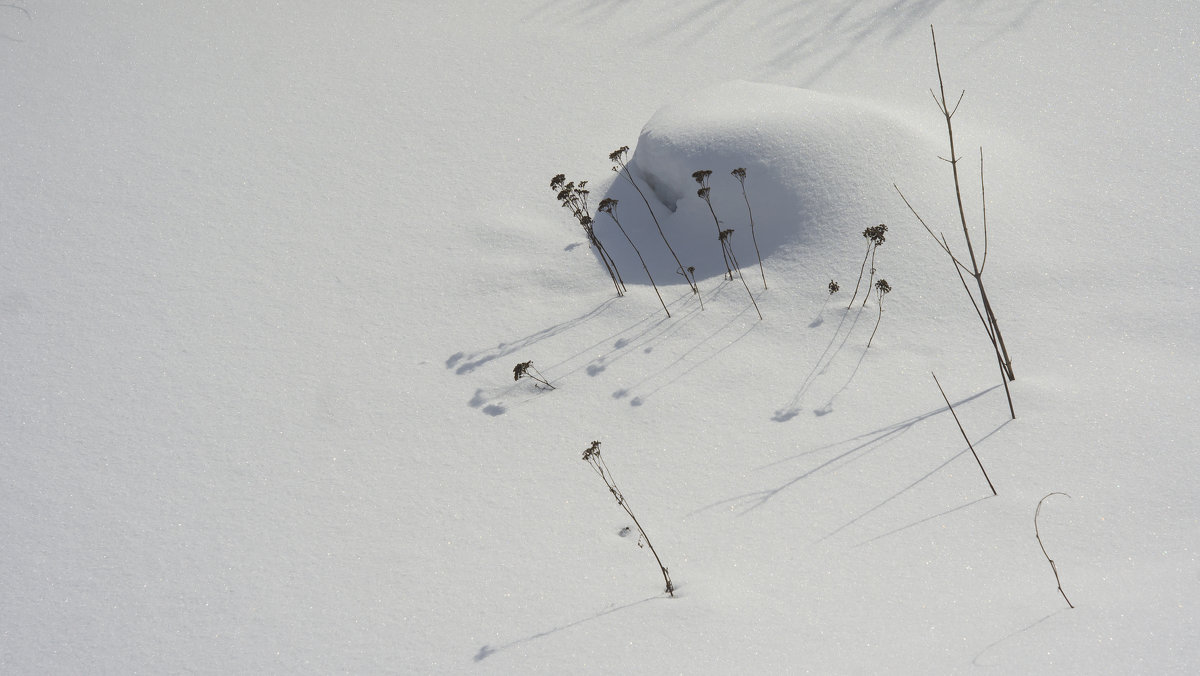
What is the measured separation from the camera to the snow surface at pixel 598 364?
2.14m

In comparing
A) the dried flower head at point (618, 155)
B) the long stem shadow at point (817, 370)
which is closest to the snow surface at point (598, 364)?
the long stem shadow at point (817, 370)

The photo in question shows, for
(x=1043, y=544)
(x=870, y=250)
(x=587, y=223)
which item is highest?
(x=587, y=223)

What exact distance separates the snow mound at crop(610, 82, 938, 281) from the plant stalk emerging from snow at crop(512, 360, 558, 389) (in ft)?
3.17

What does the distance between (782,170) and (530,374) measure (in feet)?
5.05

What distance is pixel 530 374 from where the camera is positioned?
3.15 metres

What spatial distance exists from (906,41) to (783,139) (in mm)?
2058

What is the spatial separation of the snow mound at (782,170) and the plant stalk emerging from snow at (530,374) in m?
0.97

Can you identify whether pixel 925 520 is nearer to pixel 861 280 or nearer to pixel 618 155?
pixel 861 280

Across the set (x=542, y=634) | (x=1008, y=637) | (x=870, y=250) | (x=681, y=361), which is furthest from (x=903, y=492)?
(x=870, y=250)

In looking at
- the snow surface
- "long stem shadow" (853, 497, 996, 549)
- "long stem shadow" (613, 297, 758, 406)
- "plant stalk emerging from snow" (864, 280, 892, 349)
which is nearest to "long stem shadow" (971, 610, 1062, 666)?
the snow surface

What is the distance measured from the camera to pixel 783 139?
3707mm

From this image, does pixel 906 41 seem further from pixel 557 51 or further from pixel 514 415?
pixel 514 415

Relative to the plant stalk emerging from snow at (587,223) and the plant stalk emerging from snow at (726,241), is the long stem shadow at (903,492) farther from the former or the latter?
the plant stalk emerging from snow at (587,223)

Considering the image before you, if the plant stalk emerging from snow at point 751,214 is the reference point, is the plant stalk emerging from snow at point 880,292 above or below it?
below
